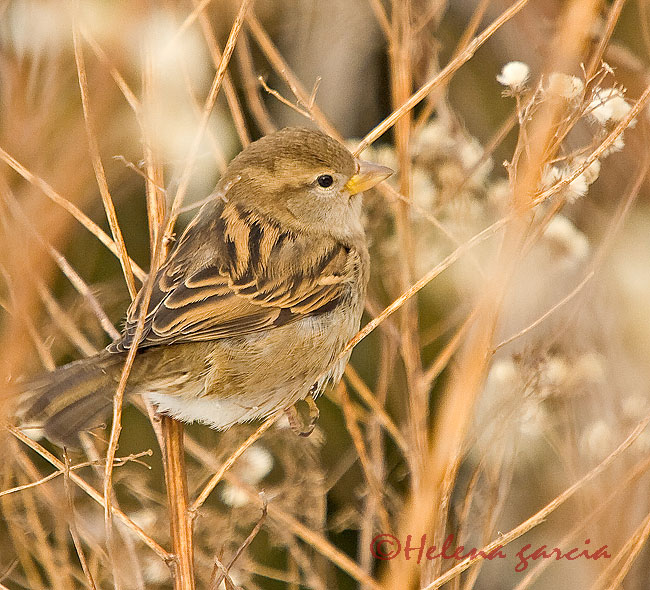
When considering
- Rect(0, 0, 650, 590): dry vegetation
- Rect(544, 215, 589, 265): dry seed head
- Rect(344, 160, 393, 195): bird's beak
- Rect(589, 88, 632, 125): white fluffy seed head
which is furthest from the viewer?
Rect(344, 160, 393, 195): bird's beak

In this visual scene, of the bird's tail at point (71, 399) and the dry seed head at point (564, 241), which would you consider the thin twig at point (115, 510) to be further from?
the dry seed head at point (564, 241)

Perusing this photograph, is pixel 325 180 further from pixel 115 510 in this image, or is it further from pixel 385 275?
pixel 115 510

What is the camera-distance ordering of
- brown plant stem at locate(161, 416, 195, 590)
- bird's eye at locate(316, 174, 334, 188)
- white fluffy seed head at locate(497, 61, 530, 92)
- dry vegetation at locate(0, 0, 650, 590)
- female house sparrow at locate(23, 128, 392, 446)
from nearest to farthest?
dry vegetation at locate(0, 0, 650, 590)
brown plant stem at locate(161, 416, 195, 590)
white fluffy seed head at locate(497, 61, 530, 92)
female house sparrow at locate(23, 128, 392, 446)
bird's eye at locate(316, 174, 334, 188)

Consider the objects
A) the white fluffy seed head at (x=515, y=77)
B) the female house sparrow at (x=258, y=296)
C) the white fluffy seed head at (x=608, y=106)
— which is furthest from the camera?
the female house sparrow at (x=258, y=296)

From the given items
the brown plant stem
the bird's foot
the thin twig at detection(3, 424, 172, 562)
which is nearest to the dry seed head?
the bird's foot

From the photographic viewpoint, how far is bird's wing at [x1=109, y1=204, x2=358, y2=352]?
3098 mm

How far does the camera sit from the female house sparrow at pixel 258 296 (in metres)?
3.04

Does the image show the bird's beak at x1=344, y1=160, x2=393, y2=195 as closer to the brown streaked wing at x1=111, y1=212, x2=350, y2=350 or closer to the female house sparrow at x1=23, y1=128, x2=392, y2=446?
the female house sparrow at x1=23, y1=128, x2=392, y2=446

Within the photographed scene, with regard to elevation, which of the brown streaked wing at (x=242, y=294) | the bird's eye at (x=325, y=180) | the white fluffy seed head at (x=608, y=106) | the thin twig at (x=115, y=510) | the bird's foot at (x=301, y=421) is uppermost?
the white fluffy seed head at (x=608, y=106)

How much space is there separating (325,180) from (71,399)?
4.45 ft

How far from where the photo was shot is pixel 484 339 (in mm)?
2193

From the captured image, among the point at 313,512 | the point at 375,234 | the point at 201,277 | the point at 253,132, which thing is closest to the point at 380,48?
the point at 253,132

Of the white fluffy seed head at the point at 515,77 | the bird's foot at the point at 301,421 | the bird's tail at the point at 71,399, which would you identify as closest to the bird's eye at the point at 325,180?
the bird's foot at the point at 301,421

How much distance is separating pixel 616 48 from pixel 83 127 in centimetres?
269
